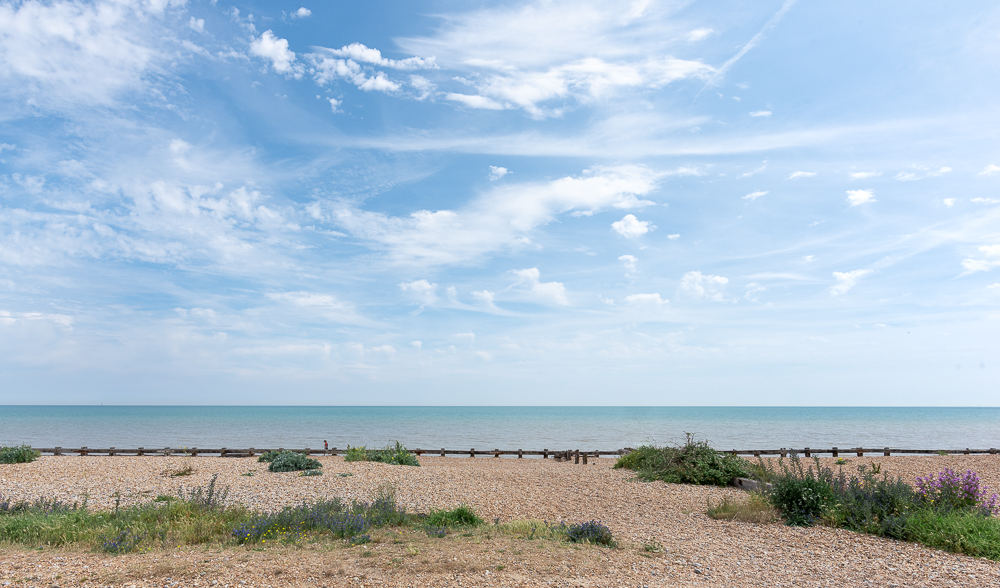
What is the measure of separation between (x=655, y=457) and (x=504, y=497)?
7.04 meters

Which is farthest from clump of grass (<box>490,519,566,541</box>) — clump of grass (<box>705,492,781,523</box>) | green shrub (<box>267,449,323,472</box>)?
green shrub (<box>267,449,323,472</box>)

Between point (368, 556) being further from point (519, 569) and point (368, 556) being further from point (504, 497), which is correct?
point (504, 497)

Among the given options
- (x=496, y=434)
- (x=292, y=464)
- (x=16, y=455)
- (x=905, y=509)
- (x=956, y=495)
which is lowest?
(x=496, y=434)

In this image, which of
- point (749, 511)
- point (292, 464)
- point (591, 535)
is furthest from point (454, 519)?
point (292, 464)

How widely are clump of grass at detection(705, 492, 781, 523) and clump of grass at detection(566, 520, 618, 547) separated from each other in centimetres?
342

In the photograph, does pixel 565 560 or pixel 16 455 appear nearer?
pixel 565 560

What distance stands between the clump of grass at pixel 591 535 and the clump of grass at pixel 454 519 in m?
2.01

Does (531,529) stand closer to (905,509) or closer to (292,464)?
(905,509)

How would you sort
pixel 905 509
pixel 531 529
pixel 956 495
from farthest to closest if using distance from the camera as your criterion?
pixel 956 495
pixel 905 509
pixel 531 529

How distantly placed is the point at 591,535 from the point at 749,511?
13.4 feet

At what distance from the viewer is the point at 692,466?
16500 mm

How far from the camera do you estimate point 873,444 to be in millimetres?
49656

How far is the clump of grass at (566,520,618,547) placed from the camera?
27.3 feet

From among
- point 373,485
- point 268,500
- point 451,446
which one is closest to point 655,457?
point 373,485
